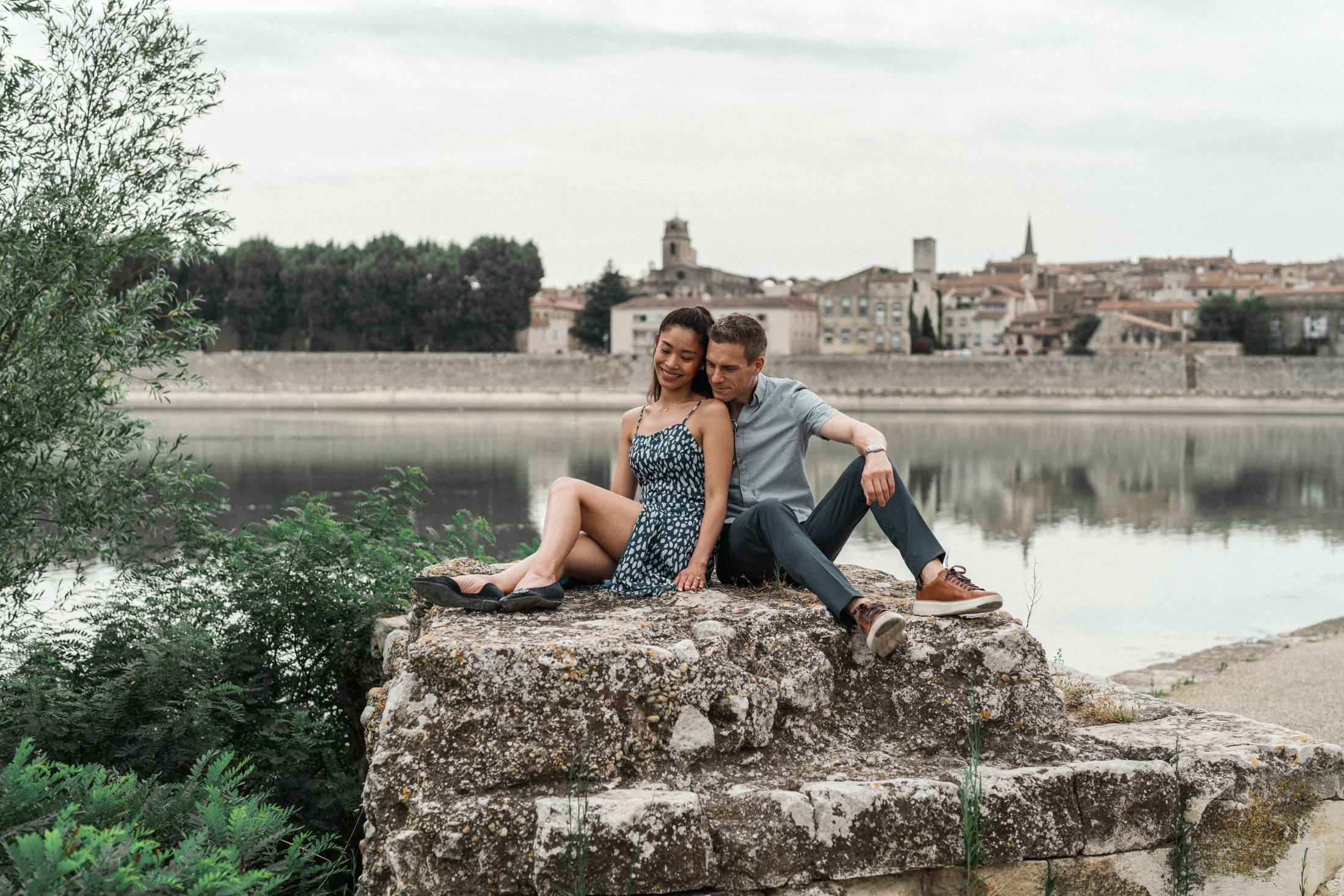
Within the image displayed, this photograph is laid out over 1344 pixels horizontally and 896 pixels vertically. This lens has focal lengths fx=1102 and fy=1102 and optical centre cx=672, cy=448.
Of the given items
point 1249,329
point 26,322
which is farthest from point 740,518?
point 1249,329

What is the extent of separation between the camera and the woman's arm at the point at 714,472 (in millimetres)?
4344

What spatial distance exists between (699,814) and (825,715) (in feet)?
2.17

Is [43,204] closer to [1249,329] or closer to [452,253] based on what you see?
[452,253]

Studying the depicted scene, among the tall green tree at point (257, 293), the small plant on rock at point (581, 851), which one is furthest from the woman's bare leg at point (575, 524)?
the tall green tree at point (257, 293)

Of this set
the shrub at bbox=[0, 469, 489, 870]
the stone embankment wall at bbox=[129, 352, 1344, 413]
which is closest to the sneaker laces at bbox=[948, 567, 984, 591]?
the shrub at bbox=[0, 469, 489, 870]

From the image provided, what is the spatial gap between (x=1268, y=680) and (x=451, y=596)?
7147 millimetres

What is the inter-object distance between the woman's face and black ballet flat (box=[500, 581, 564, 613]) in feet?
3.35

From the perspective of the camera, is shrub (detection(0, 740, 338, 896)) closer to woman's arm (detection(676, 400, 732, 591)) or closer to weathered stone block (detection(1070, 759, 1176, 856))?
woman's arm (detection(676, 400, 732, 591))

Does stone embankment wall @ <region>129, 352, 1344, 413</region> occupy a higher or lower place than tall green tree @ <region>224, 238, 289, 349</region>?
lower

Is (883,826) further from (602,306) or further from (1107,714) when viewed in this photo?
(602,306)

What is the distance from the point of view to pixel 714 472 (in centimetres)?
442

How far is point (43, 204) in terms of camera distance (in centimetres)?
626

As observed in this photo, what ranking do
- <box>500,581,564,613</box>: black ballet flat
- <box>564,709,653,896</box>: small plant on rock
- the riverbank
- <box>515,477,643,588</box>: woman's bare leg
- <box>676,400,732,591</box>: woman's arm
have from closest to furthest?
<box>564,709,653,896</box>: small plant on rock → <box>500,581,564,613</box>: black ballet flat → <box>515,477,643,588</box>: woman's bare leg → <box>676,400,732,591</box>: woman's arm → the riverbank

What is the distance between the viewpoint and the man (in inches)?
149
